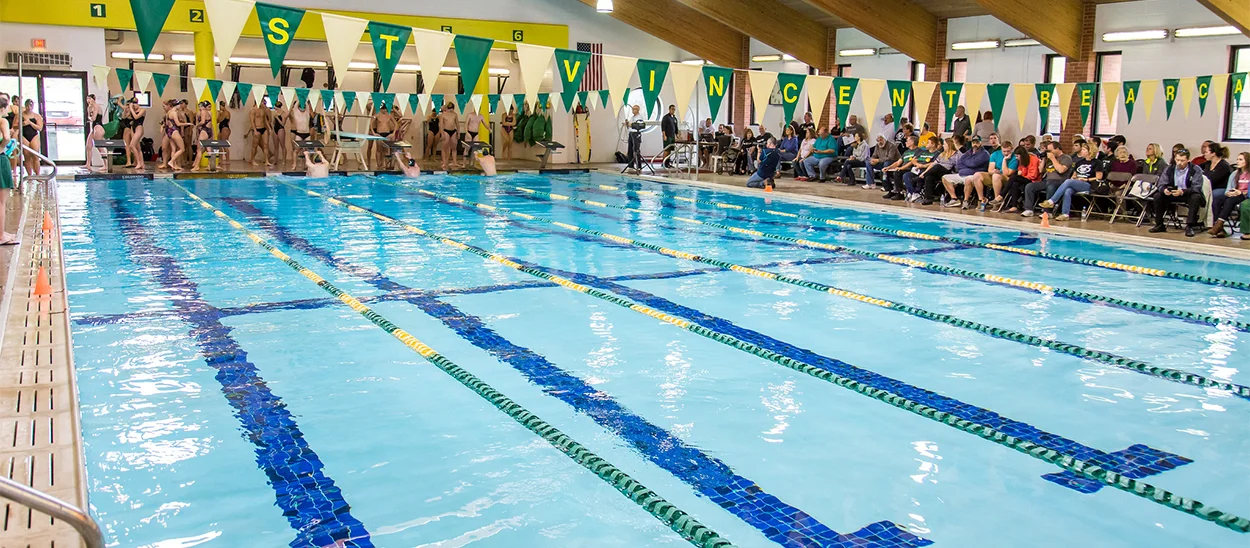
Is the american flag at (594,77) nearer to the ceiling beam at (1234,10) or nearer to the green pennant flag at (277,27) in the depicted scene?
the ceiling beam at (1234,10)

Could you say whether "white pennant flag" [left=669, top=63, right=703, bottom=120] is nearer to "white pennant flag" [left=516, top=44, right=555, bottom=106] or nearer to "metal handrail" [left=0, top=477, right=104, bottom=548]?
"white pennant flag" [left=516, top=44, right=555, bottom=106]

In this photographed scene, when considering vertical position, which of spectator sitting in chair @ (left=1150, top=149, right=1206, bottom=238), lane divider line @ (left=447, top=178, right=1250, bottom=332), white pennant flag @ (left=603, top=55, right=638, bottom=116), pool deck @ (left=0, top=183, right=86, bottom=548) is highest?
white pennant flag @ (left=603, top=55, right=638, bottom=116)

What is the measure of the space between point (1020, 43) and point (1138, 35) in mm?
2021

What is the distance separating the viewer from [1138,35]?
13945 millimetres

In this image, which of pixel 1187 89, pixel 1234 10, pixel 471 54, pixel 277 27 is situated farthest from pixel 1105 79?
pixel 277 27

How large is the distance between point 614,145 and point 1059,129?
10.5 m

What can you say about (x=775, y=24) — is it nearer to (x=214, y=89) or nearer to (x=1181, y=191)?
(x=214, y=89)

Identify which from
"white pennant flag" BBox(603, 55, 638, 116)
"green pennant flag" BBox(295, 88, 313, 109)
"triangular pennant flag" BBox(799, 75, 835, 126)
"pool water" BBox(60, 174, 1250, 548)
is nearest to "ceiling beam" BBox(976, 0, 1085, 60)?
"triangular pennant flag" BBox(799, 75, 835, 126)

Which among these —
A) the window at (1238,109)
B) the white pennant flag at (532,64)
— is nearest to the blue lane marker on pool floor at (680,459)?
the white pennant flag at (532,64)

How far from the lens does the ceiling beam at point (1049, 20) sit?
14.0 metres

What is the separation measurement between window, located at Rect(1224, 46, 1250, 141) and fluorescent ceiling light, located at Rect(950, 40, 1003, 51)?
12.3 feet

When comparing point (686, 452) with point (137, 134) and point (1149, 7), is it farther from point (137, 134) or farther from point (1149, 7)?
point (137, 134)

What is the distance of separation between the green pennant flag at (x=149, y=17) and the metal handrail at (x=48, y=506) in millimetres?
4967

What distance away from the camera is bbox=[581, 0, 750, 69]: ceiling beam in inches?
830
